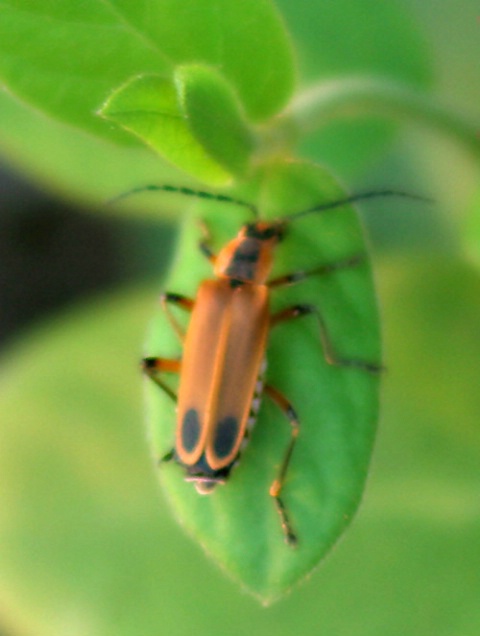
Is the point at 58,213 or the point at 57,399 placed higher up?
the point at 58,213

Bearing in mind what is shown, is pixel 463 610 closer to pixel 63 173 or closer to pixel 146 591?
pixel 146 591

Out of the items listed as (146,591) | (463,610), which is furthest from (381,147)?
(146,591)

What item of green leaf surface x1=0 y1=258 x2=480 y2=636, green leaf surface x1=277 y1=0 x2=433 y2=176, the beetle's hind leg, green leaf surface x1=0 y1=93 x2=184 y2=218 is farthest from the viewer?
green leaf surface x1=0 y1=93 x2=184 y2=218

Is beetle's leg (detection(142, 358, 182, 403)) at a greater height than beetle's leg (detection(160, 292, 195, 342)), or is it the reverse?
beetle's leg (detection(160, 292, 195, 342))

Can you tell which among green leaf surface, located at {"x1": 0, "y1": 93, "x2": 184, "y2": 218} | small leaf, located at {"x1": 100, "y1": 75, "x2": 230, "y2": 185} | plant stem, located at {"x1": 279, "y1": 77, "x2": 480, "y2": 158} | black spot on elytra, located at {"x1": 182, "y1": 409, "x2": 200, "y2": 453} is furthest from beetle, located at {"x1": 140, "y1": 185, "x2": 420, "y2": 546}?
green leaf surface, located at {"x1": 0, "y1": 93, "x2": 184, "y2": 218}

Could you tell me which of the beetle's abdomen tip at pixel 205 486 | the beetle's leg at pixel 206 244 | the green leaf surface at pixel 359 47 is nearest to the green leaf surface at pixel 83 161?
the green leaf surface at pixel 359 47

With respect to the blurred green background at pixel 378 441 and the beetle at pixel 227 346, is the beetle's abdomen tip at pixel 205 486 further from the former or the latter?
the blurred green background at pixel 378 441

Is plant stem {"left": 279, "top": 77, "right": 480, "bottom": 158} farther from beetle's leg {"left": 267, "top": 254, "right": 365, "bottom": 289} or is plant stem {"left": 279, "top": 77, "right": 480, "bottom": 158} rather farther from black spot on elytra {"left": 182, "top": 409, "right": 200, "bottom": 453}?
black spot on elytra {"left": 182, "top": 409, "right": 200, "bottom": 453}

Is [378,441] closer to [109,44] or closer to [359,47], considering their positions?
[359,47]
